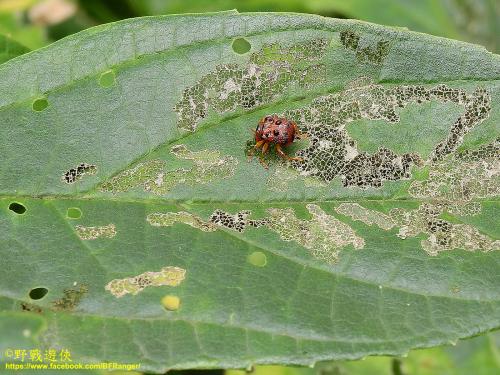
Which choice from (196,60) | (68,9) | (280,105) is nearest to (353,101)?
(280,105)

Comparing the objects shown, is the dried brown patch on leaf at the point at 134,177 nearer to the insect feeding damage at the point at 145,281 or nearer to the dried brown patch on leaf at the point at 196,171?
the dried brown patch on leaf at the point at 196,171

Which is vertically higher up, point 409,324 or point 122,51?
point 122,51

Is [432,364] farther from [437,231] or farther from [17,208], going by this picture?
[17,208]

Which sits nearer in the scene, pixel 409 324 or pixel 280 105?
pixel 409 324

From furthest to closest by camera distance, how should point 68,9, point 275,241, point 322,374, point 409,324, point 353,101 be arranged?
point 68,9 < point 322,374 < point 353,101 < point 275,241 < point 409,324

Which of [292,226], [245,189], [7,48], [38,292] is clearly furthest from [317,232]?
[7,48]

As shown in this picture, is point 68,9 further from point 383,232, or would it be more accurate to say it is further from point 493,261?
point 493,261
